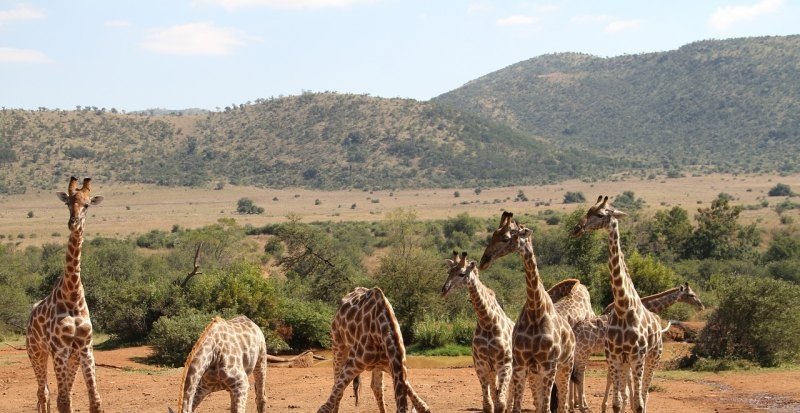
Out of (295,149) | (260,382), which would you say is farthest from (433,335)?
(295,149)

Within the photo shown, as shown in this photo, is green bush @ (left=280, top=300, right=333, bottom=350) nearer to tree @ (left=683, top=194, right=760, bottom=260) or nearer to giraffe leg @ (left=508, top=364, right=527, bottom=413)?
giraffe leg @ (left=508, top=364, right=527, bottom=413)

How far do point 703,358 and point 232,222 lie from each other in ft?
103

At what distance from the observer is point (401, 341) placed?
1124cm

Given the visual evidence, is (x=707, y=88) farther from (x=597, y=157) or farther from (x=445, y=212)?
(x=445, y=212)

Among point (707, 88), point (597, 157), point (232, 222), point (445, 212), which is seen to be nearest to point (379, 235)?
point (232, 222)

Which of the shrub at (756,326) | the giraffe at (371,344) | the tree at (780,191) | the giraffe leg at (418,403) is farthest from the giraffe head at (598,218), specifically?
the tree at (780,191)

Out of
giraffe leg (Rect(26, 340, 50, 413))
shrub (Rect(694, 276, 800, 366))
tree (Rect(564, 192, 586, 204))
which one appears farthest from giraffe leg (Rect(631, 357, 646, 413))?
tree (Rect(564, 192, 586, 204))

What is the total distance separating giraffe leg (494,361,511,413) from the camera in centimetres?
1172

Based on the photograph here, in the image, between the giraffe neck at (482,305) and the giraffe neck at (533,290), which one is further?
the giraffe neck at (482,305)

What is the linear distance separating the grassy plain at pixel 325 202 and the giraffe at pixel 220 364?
2231 inches

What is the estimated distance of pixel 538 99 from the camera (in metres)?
151

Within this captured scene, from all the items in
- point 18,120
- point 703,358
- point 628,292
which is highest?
point 18,120

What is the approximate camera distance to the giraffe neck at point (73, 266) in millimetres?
12203

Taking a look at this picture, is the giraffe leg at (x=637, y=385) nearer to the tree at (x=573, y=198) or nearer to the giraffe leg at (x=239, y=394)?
the giraffe leg at (x=239, y=394)
